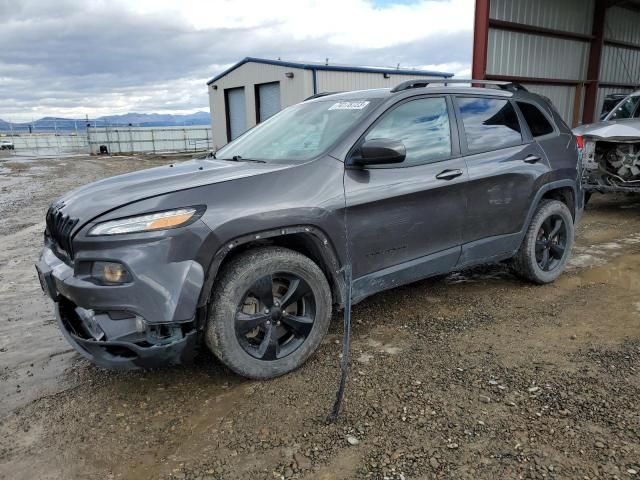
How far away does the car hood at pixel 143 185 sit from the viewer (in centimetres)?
275

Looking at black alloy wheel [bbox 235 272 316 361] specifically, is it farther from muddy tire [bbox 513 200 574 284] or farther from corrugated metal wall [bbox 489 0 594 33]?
corrugated metal wall [bbox 489 0 594 33]

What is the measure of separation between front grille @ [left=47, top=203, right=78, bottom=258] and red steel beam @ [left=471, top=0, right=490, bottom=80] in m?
10.2

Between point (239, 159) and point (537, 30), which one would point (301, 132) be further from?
point (537, 30)

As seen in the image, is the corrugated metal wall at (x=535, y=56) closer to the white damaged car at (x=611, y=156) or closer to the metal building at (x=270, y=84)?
the white damaged car at (x=611, y=156)

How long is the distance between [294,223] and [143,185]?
3.06 feet

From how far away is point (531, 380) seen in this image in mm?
3018

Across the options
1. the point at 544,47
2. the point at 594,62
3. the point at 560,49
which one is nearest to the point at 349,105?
the point at 544,47

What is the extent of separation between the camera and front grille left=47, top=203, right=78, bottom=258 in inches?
108

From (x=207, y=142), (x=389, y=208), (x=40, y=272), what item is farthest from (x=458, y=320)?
(x=207, y=142)

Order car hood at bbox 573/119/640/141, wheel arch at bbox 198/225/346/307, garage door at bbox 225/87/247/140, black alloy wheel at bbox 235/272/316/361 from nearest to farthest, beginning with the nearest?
1. wheel arch at bbox 198/225/346/307
2. black alloy wheel at bbox 235/272/316/361
3. car hood at bbox 573/119/640/141
4. garage door at bbox 225/87/247/140

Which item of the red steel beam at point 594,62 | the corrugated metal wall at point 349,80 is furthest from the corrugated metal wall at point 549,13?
the corrugated metal wall at point 349,80

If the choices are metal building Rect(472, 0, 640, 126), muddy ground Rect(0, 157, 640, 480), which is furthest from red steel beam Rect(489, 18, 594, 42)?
muddy ground Rect(0, 157, 640, 480)

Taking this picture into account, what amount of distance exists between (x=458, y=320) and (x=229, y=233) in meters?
2.12

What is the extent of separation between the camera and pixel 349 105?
3.67m
